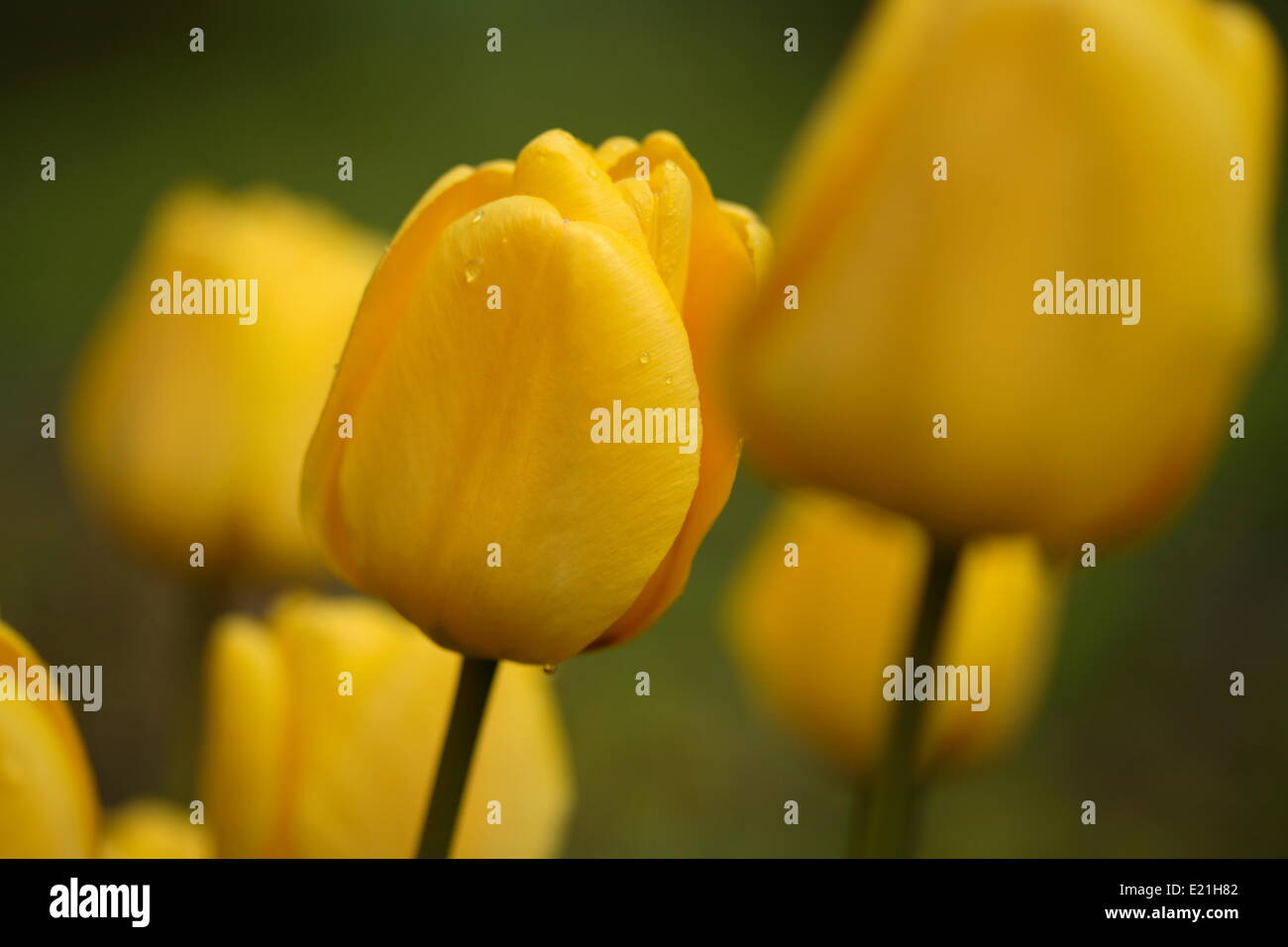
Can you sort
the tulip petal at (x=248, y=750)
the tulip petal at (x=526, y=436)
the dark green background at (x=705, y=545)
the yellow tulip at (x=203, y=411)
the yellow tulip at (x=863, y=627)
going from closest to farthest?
1. the tulip petal at (x=526, y=436)
2. the tulip petal at (x=248, y=750)
3. the yellow tulip at (x=863, y=627)
4. the yellow tulip at (x=203, y=411)
5. the dark green background at (x=705, y=545)

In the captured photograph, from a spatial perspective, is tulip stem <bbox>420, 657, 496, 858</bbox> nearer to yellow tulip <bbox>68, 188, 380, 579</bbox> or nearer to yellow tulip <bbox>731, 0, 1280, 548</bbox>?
yellow tulip <bbox>731, 0, 1280, 548</bbox>

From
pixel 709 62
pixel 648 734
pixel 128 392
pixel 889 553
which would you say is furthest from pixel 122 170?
pixel 889 553

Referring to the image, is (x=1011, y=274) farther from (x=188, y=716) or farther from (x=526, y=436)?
(x=188, y=716)

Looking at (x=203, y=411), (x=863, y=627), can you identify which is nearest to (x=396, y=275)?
(x=863, y=627)

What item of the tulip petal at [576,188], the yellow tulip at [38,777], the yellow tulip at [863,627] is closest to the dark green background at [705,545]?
the yellow tulip at [863,627]

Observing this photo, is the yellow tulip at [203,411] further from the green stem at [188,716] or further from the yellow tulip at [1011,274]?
the yellow tulip at [1011,274]

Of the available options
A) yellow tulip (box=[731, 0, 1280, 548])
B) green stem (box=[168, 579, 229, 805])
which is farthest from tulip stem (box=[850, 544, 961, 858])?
green stem (box=[168, 579, 229, 805])
